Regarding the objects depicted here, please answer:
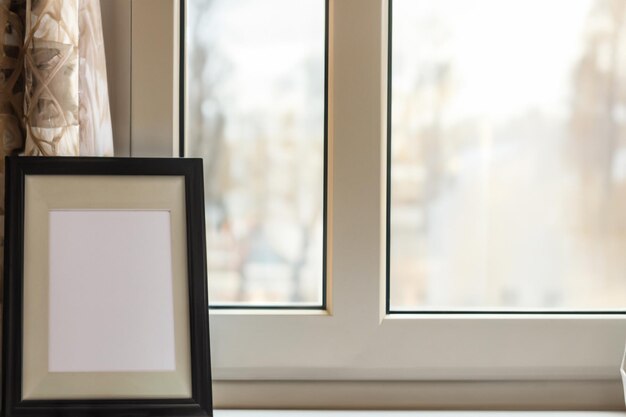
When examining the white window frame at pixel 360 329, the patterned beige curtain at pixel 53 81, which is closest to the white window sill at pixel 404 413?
the white window frame at pixel 360 329

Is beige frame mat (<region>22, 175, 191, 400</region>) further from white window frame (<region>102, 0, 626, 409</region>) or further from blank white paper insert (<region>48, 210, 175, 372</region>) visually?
white window frame (<region>102, 0, 626, 409</region>)

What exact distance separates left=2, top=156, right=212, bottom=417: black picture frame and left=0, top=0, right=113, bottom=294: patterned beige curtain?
27mm

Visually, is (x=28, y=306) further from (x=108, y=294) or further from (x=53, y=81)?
(x=53, y=81)

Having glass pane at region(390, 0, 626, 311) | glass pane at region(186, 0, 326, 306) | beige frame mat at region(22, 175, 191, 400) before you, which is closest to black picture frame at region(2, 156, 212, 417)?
beige frame mat at region(22, 175, 191, 400)

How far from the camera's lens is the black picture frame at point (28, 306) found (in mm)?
847

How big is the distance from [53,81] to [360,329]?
21.4 inches

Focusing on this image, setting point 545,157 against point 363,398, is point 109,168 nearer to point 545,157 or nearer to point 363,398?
point 363,398

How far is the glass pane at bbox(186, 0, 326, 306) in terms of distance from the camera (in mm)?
1026

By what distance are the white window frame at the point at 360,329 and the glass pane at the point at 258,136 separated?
1.5 inches

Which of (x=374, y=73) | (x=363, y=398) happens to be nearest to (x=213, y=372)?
(x=363, y=398)

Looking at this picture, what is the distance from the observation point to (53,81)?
0.83 m

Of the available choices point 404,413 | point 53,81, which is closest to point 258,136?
point 53,81

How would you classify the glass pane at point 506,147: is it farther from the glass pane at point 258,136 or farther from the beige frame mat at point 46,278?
the beige frame mat at point 46,278

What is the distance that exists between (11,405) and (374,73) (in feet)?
2.17
